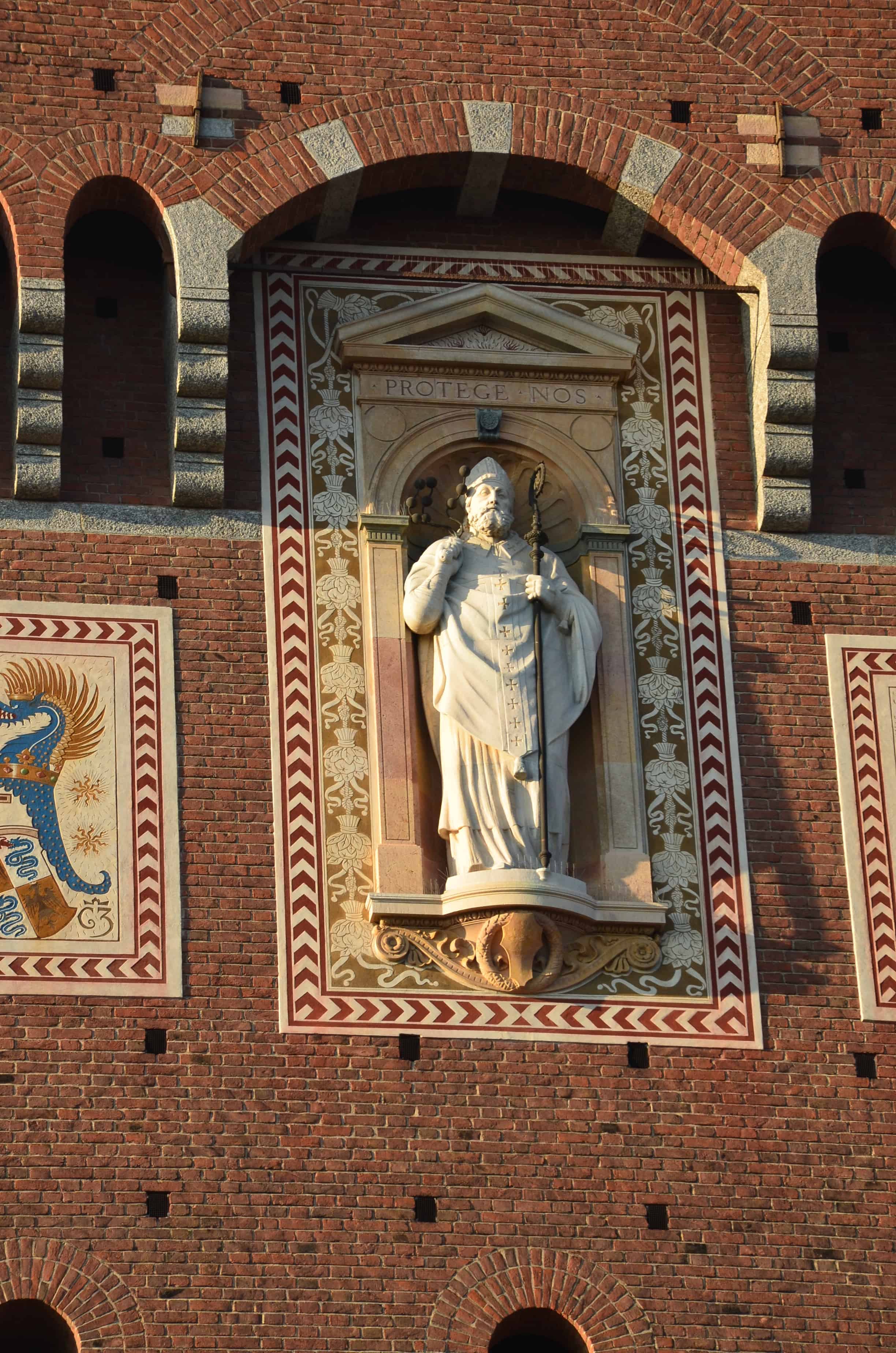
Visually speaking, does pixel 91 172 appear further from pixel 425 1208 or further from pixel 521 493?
pixel 425 1208

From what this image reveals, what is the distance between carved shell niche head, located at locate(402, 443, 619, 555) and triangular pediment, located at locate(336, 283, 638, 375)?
54 centimetres

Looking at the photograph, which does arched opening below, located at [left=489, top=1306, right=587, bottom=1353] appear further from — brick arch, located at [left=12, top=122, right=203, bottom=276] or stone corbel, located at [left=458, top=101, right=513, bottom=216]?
stone corbel, located at [left=458, top=101, right=513, bottom=216]

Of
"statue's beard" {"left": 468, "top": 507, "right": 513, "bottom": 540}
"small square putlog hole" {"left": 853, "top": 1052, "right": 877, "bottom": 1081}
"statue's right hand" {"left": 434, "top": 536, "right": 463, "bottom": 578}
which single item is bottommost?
"small square putlog hole" {"left": 853, "top": 1052, "right": 877, "bottom": 1081}

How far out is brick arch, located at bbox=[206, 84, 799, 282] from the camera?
68.3 ft

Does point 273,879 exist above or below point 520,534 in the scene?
below

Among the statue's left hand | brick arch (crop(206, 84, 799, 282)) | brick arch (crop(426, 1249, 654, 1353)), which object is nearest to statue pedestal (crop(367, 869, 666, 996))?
brick arch (crop(426, 1249, 654, 1353))

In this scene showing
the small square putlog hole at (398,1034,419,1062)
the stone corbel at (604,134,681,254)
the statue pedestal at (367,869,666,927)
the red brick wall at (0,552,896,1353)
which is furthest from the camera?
the stone corbel at (604,134,681,254)

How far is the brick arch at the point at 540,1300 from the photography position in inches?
733

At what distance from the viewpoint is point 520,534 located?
20.8m

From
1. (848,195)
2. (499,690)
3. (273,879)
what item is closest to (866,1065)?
(499,690)

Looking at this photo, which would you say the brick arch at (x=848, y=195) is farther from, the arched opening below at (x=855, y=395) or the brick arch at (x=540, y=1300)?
the brick arch at (x=540, y=1300)

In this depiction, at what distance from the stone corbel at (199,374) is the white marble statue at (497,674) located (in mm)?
1301

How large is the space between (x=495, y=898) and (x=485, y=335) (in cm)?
361

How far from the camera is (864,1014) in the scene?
19688 mm
